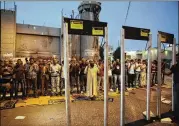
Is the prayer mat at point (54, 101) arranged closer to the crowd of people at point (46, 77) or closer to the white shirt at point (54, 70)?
the crowd of people at point (46, 77)

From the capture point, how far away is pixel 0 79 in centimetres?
912

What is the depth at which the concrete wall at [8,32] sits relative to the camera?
17328 millimetres

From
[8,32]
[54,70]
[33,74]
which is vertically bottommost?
[33,74]

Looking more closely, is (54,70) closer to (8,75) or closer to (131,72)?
(8,75)

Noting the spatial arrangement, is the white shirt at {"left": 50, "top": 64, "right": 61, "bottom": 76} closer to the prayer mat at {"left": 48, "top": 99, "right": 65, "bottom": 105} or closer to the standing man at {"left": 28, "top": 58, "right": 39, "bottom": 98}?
the standing man at {"left": 28, "top": 58, "right": 39, "bottom": 98}

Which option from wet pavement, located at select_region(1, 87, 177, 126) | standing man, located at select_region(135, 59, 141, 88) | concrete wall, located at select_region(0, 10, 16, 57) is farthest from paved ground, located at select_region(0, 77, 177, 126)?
concrete wall, located at select_region(0, 10, 16, 57)

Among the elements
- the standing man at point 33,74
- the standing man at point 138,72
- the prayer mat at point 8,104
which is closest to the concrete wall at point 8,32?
the standing man at point 33,74

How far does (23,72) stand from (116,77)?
209 inches

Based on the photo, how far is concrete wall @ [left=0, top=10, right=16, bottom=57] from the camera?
17.3 m

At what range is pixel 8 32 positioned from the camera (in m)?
17.8

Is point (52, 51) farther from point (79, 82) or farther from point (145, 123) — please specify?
point (145, 123)

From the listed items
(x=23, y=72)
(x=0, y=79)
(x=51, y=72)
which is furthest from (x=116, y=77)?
(x=0, y=79)

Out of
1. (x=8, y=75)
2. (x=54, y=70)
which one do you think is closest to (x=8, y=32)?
(x=54, y=70)

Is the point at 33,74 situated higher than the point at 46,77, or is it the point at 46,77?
the point at 33,74
